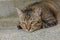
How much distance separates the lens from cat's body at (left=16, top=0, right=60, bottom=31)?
5.29ft

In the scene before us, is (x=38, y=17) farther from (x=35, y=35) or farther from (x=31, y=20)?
(x=35, y=35)

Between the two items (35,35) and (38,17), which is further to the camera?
(38,17)

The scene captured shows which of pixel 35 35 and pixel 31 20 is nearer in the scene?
pixel 35 35

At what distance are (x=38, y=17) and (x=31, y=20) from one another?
9cm

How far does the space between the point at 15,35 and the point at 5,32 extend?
130 mm

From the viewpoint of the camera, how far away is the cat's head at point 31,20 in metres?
1.59

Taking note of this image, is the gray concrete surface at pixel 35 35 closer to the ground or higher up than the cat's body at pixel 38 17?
closer to the ground

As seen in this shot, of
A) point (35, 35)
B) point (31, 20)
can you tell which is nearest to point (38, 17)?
point (31, 20)

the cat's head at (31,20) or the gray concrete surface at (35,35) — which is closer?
the gray concrete surface at (35,35)

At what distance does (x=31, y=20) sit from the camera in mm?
1618

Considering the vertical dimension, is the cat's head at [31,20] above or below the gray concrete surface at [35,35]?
above

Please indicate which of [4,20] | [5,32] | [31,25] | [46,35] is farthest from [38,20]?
[4,20]

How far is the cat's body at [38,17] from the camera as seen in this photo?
1.61 m

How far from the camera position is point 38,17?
1.66m
